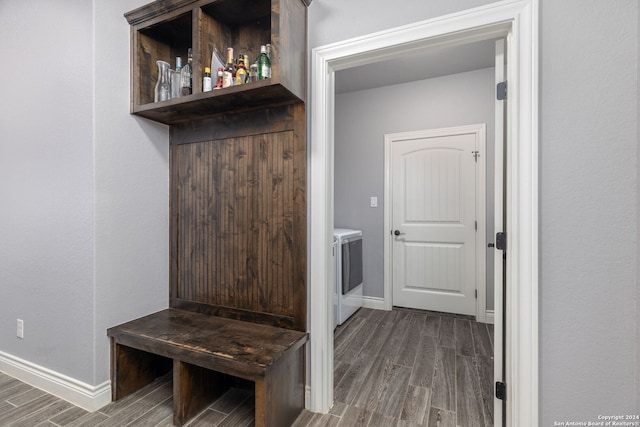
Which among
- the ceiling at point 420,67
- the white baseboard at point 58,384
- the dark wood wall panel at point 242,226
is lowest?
the white baseboard at point 58,384

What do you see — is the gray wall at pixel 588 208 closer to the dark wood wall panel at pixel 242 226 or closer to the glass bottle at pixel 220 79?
the dark wood wall panel at pixel 242 226

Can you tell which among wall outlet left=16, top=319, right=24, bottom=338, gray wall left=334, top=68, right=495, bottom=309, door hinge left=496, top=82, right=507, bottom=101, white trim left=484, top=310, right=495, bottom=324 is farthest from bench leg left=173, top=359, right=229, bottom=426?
white trim left=484, top=310, right=495, bottom=324

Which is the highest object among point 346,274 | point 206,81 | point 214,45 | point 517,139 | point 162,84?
point 214,45

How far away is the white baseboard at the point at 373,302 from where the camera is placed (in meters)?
3.42

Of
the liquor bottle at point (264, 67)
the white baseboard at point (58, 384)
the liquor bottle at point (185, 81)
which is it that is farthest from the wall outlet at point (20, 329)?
the liquor bottle at point (264, 67)

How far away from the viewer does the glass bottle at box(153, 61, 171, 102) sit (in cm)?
179

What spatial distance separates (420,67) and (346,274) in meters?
2.29

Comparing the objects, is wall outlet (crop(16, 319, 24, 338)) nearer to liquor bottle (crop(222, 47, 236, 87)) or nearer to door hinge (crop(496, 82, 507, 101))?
liquor bottle (crop(222, 47, 236, 87))

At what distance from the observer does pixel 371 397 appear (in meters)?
1.75

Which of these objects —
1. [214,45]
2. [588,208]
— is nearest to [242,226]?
[214,45]

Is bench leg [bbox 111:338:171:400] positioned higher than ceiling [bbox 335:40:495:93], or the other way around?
ceiling [bbox 335:40:495:93]

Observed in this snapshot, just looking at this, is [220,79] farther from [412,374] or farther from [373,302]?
[373,302]

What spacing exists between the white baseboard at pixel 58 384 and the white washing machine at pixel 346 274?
178 centimetres

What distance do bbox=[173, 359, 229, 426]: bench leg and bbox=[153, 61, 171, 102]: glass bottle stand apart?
156 centimetres
